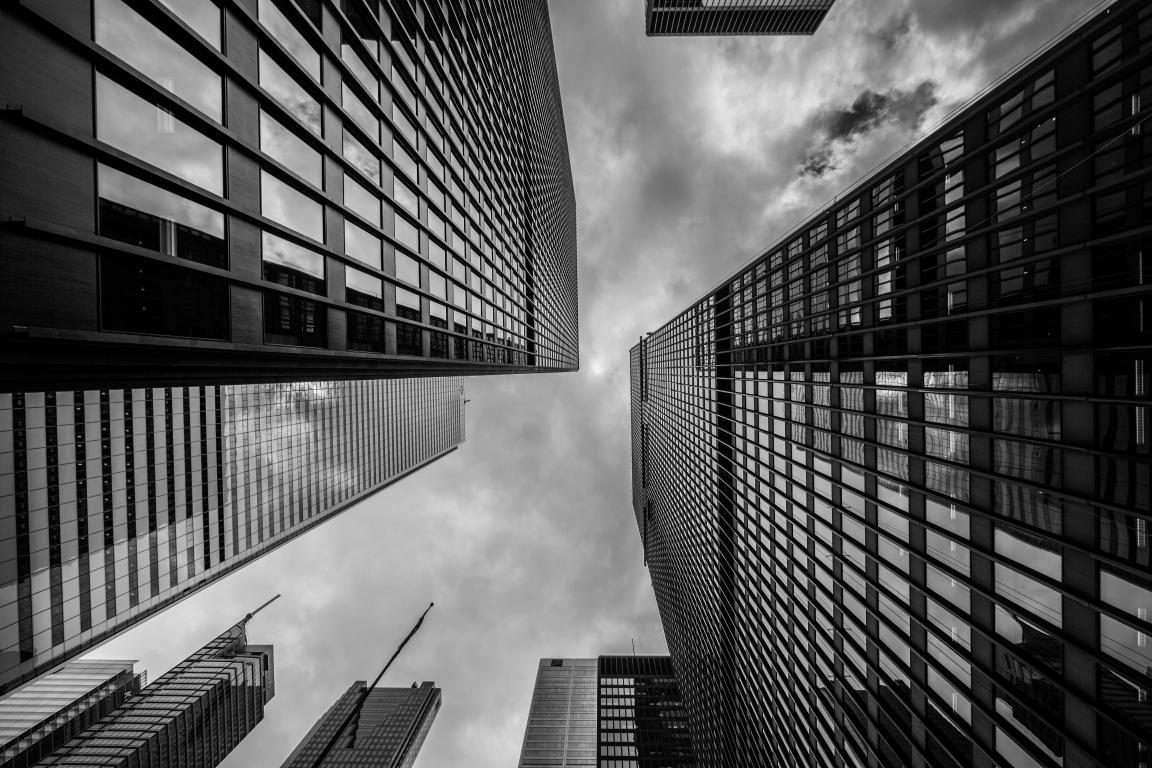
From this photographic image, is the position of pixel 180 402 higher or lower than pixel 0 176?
lower

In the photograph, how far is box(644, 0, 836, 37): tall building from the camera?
98812mm

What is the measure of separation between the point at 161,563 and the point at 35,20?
273 feet

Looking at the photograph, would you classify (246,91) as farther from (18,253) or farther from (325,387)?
(325,387)

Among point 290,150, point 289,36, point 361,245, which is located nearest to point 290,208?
point 290,150

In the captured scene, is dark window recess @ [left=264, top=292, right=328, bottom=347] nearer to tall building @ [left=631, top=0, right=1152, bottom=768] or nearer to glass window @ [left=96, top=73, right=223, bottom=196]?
glass window @ [left=96, top=73, right=223, bottom=196]

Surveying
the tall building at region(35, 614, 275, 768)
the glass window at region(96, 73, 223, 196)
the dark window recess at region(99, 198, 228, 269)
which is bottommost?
the tall building at region(35, 614, 275, 768)

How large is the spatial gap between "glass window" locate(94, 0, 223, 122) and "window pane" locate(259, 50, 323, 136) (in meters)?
1.90

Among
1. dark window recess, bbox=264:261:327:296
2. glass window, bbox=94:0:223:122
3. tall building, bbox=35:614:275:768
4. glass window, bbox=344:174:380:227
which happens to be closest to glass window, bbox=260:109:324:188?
glass window, bbox=344:174:380:227

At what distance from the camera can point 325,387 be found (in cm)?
10469

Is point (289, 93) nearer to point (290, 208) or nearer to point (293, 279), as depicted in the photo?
point (290, 208)

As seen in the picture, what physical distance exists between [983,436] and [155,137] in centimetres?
2878

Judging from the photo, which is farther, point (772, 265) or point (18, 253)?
point (772, 265)

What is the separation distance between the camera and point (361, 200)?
19.8 m

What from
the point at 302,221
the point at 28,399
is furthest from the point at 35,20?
the point at 28,399
